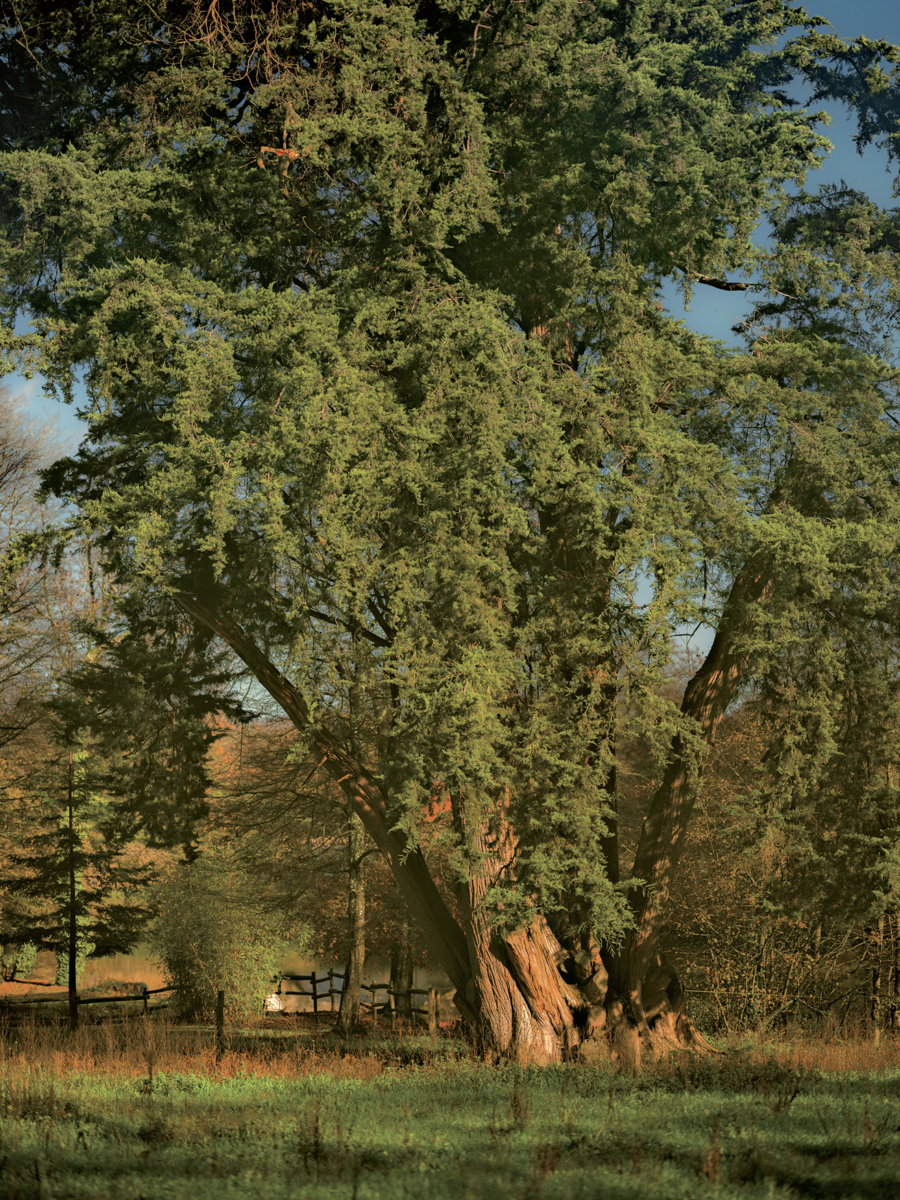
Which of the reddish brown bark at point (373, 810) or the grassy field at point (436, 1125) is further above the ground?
the reddish brown bark at point (373, 810)

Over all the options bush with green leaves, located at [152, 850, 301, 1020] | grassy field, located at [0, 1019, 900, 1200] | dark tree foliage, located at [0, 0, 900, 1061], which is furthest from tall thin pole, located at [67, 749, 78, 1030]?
dark tree foliage, located at [0, 0, 900, 1061]

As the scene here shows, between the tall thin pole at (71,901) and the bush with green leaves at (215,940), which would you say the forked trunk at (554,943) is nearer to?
the tall thin pole at (71,901)

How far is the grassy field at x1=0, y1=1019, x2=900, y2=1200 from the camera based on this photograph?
590 centimetres

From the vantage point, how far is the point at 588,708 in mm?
11352

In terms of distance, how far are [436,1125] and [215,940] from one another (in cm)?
1475

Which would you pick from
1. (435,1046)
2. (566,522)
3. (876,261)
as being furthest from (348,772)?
(876,261)

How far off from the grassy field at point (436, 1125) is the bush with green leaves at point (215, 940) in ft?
28.7

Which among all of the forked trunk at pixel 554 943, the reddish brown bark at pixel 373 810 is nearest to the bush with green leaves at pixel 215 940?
the reddish brown bark at pixel 373 810

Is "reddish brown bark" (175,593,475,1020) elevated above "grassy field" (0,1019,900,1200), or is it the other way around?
"reddish brown bark" (175,593,475,1020)

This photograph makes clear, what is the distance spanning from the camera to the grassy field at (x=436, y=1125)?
232 inches

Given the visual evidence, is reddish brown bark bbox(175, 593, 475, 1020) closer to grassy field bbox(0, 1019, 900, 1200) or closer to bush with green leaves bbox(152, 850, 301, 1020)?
grassy field bbox(0, 1019, 900, 1200)

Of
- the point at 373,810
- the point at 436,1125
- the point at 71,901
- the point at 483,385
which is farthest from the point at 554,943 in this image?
the point at 71,901

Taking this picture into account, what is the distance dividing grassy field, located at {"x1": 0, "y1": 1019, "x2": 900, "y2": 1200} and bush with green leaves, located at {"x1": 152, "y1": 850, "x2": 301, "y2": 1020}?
8.75 m

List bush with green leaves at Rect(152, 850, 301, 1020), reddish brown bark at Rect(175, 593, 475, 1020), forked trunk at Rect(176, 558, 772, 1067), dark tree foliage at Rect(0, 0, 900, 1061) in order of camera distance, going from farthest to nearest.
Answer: bush with green leaves at Rect(152, 850, 301, 1020) < reddish brown bark at Rect(175, 593, 475, 1020) < forked trunk at Rect(176, 558, 772, 1067) < dark tree foliage at Rect(0, 0, 900, 1061)
